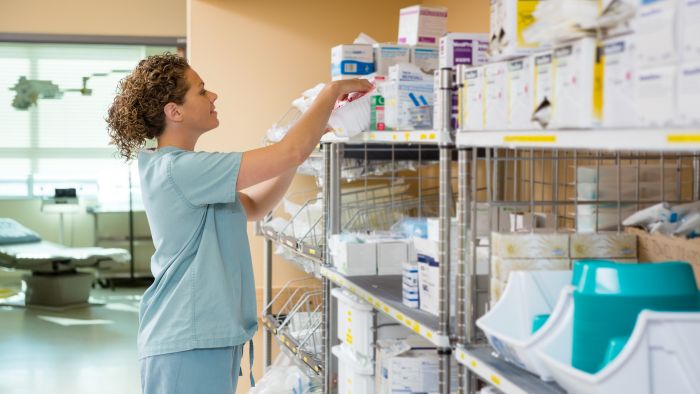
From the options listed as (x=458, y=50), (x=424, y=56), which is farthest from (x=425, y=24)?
(x=458, y=50)

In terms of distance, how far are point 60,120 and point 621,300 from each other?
8791 mm

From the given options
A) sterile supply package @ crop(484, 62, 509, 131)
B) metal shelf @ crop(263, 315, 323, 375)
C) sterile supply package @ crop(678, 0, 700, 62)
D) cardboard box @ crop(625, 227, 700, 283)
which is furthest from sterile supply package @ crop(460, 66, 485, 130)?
metal shelf @ crop(263, 315, 323, 375)

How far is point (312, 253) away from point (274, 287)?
1.75 metres

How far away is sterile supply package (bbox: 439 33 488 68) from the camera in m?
2.34

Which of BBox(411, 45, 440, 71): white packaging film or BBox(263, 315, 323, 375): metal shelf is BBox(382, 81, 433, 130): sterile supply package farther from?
BBox(263, 315, 323, 375): metal shelf

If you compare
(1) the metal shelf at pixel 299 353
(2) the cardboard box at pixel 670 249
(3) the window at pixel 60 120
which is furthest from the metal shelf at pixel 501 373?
(3) the window at pixel 60 120

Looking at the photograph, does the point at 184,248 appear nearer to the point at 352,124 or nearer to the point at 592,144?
the point at 352,124

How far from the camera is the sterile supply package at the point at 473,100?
81.0 inches

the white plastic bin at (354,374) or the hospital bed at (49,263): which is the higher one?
the white plastic bin at (354,374)

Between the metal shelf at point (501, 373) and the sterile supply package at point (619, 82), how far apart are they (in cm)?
61

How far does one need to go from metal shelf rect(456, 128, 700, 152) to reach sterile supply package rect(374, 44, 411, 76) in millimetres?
1060

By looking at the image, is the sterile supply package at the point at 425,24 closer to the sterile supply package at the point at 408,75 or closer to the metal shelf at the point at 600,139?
the sterile supply package at the point at 408,75

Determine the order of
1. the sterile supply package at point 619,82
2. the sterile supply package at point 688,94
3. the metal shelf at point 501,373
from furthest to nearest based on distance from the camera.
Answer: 1. the metal shelf at point 501,373
2. the sterile supply package at point 619,82
3. the sterile supply package at point 688,94

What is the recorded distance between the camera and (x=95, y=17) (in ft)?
26.7
